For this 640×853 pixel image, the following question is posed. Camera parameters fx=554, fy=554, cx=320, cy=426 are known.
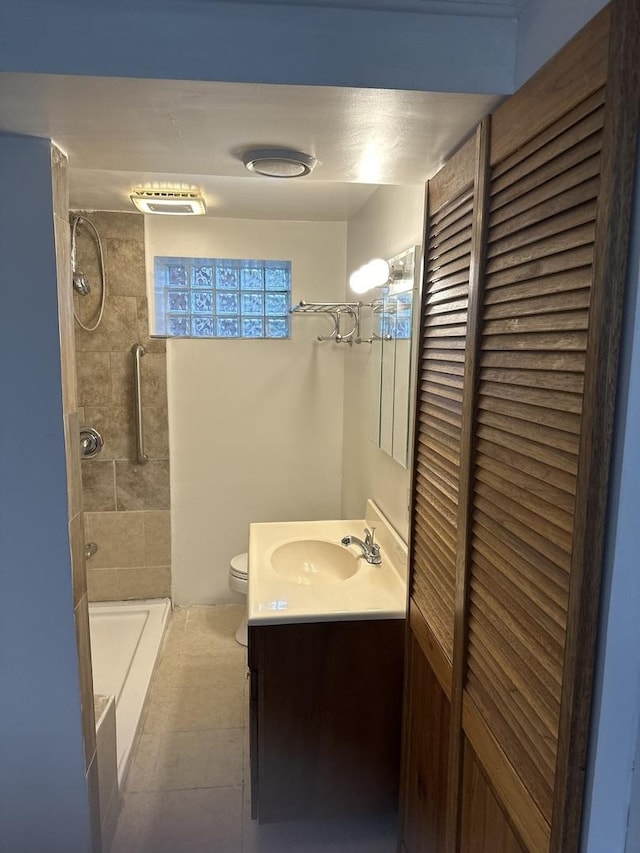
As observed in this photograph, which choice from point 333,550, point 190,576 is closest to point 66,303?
point 333,550

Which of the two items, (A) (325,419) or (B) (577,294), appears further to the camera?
(A) (325,419)

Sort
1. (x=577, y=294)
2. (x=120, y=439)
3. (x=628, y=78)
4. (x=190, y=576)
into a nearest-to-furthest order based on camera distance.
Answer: (x=628, y=78) < (x=577, y=294) < (x=120, y=439) < (x=190, y=576)

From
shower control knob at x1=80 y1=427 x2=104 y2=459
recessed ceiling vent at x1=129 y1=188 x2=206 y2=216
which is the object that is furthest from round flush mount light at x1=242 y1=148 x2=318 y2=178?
shower control knob at x1=80 y1=427 x2=104 y2=459

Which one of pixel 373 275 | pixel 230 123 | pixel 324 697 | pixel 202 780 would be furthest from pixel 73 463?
pixel 202 780

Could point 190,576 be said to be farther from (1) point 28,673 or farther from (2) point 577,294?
(2) point 577,294

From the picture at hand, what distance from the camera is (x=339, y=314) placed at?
9.82ft

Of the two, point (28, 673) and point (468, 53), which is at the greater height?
point (468, 53)

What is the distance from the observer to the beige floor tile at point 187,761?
2.07 m

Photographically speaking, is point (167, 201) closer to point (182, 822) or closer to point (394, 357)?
point (394, 357)

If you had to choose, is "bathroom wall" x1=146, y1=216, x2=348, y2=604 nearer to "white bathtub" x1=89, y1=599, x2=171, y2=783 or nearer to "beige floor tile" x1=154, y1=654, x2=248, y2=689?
"white bathtub" x1=89, y1=599, x2=171, y2=783

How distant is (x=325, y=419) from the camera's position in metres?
3.24

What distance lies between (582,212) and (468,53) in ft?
1.57

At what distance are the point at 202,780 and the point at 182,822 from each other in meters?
0.19

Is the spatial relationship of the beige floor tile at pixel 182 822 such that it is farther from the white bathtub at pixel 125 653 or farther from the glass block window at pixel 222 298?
the glass block window at pixel 222 298
